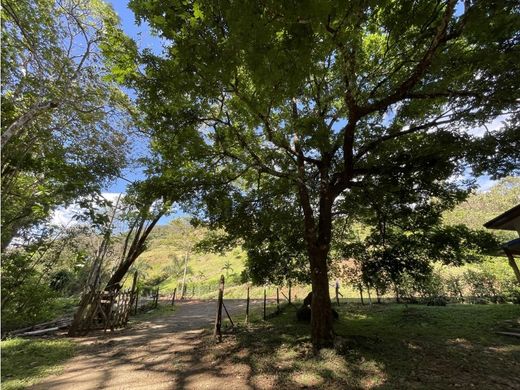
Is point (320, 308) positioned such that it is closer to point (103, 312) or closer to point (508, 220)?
point (508, 220)

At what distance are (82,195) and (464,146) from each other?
879 centimetres

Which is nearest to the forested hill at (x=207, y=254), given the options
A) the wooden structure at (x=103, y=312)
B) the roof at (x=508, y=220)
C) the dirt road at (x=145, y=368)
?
the wooden structure at (x=103, y=312)

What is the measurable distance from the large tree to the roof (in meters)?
3.24

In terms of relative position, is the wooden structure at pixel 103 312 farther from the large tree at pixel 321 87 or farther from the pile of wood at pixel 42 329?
the large tree at pixel 321 87

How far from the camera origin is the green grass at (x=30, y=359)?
19.3ft

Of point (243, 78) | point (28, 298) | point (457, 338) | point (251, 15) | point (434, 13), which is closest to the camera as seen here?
point (251, 15)

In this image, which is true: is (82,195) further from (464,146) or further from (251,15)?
(464,146)

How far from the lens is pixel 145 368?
661 cm

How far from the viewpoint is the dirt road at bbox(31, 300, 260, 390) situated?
18.7 feet

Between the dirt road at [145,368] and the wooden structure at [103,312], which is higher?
the wooden structure at [103,312]

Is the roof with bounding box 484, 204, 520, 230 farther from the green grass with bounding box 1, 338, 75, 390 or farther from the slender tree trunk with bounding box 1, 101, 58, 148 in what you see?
the slender tree trunk with bounding box 1, 101, 58, 148

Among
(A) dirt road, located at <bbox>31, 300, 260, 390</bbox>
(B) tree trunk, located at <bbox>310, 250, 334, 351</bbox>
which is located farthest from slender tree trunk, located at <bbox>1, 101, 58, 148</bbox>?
(B) tree trunk, located at <bbox>310, 250, 334, 351</bbox>

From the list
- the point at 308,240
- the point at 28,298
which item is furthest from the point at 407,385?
the point at 28,298

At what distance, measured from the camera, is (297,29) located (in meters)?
4.08
